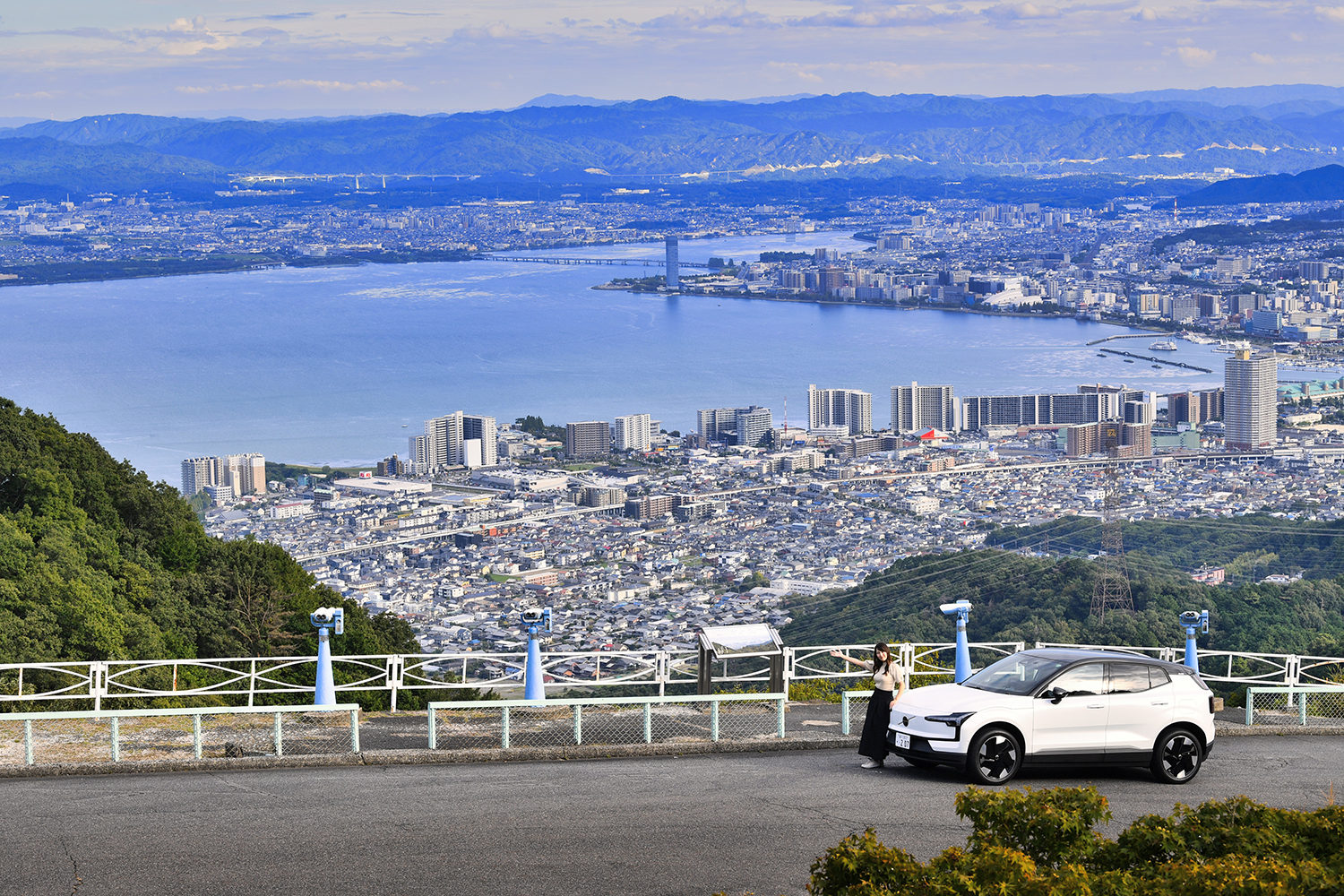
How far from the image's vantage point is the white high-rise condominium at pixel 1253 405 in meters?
49.8

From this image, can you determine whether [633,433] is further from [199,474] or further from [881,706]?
[881,706]

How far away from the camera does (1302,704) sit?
870cm

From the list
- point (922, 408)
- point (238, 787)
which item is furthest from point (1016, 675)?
point (922, 408)

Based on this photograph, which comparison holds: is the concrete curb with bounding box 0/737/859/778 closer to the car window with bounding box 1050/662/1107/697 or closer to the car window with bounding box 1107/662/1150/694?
the car window with bounding box 1050/662/1107/697

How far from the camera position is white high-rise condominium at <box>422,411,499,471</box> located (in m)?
47.9

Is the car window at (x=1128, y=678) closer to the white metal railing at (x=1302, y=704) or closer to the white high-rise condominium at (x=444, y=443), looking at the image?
the white metal railing at (x=1302, y=704)

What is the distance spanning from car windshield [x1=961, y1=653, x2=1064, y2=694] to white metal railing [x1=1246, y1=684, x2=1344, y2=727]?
227cm

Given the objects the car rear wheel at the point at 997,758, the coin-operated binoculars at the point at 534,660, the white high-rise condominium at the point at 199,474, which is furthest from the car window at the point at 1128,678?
the white high-rise condominium at the point at 199,474

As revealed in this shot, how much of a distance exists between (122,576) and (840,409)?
44.6 m

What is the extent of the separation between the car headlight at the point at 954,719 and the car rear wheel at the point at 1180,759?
997 millimetres

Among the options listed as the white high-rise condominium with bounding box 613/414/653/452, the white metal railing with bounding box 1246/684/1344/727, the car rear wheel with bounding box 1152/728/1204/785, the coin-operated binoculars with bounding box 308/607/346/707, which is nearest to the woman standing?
the car rear wheel with bounding box 1152/728/1204/785

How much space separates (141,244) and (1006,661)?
13832cm

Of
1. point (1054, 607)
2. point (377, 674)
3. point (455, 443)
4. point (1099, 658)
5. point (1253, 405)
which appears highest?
point (1253, 405)

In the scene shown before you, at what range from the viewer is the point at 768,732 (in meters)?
8.12
